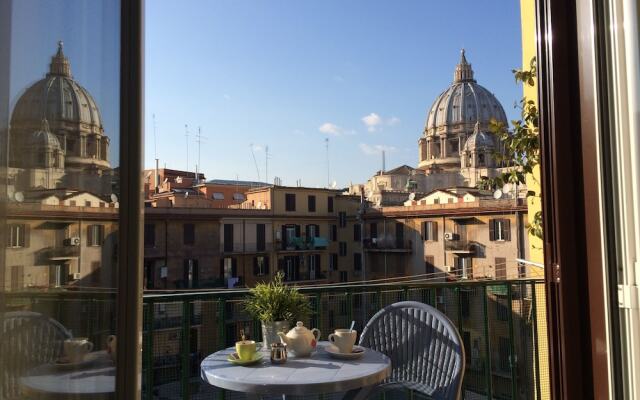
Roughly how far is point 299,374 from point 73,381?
0.92 metres

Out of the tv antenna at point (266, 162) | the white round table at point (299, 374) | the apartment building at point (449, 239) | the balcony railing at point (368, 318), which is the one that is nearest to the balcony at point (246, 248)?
the apartment building at point (449, 239)

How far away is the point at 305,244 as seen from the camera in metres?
30.3

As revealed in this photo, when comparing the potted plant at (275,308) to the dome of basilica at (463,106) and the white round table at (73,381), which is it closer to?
the white round table at (73,381)

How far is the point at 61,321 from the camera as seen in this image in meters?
0.60

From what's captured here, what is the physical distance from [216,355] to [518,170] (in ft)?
6.66

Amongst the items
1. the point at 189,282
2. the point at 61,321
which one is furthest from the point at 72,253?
the point at 189,282

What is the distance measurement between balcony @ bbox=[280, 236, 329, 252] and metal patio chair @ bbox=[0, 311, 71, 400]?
28.6 meters

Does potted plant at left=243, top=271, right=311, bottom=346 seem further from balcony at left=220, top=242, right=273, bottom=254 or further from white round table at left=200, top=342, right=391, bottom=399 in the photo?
balcony at left=220, top=242, right=273, bottom=254

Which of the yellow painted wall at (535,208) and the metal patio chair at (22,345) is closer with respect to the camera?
the metal patio chair at (22,345)

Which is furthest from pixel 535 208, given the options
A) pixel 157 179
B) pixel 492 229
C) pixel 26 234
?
pixel 157 179

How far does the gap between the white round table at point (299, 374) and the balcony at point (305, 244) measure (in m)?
27.6

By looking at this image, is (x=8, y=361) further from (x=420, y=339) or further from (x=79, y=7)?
(x=420, y=339)

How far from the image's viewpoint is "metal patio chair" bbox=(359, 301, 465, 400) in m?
1.74

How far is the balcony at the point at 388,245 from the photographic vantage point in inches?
1135
